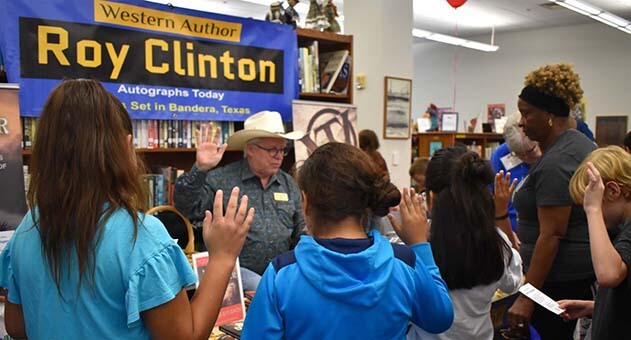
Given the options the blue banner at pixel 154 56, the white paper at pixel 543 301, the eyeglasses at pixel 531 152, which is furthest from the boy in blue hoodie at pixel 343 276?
the eyeglasses at pixel 531 152

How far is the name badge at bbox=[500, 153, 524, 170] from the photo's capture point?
3.74m

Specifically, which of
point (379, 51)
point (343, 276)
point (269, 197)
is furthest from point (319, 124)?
point (343, 276)

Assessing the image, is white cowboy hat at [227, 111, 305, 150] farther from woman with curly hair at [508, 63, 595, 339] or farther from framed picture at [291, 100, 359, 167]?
woman with curly hair at [508, 63, 595, 339]

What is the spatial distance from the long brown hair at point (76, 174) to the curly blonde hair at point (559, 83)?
6.29ft

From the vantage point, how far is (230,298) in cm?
220

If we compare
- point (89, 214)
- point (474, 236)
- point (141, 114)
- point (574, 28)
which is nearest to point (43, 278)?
point (89, 214)

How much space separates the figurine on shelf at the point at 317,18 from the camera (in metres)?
4.28

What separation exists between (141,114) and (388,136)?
9.69 ft

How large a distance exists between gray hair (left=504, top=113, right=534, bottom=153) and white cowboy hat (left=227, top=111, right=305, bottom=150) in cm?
140

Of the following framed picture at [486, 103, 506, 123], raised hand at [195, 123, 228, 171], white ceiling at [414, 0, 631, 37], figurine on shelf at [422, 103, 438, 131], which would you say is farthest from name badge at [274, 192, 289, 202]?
framed picture at [486, 103, 506, 123]

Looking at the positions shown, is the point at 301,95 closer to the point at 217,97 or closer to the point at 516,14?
the point at 217,97

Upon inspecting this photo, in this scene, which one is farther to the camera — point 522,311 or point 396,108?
point 396,108

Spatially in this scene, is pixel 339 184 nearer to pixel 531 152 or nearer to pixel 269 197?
pixel 269 197

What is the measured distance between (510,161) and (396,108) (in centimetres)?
193
